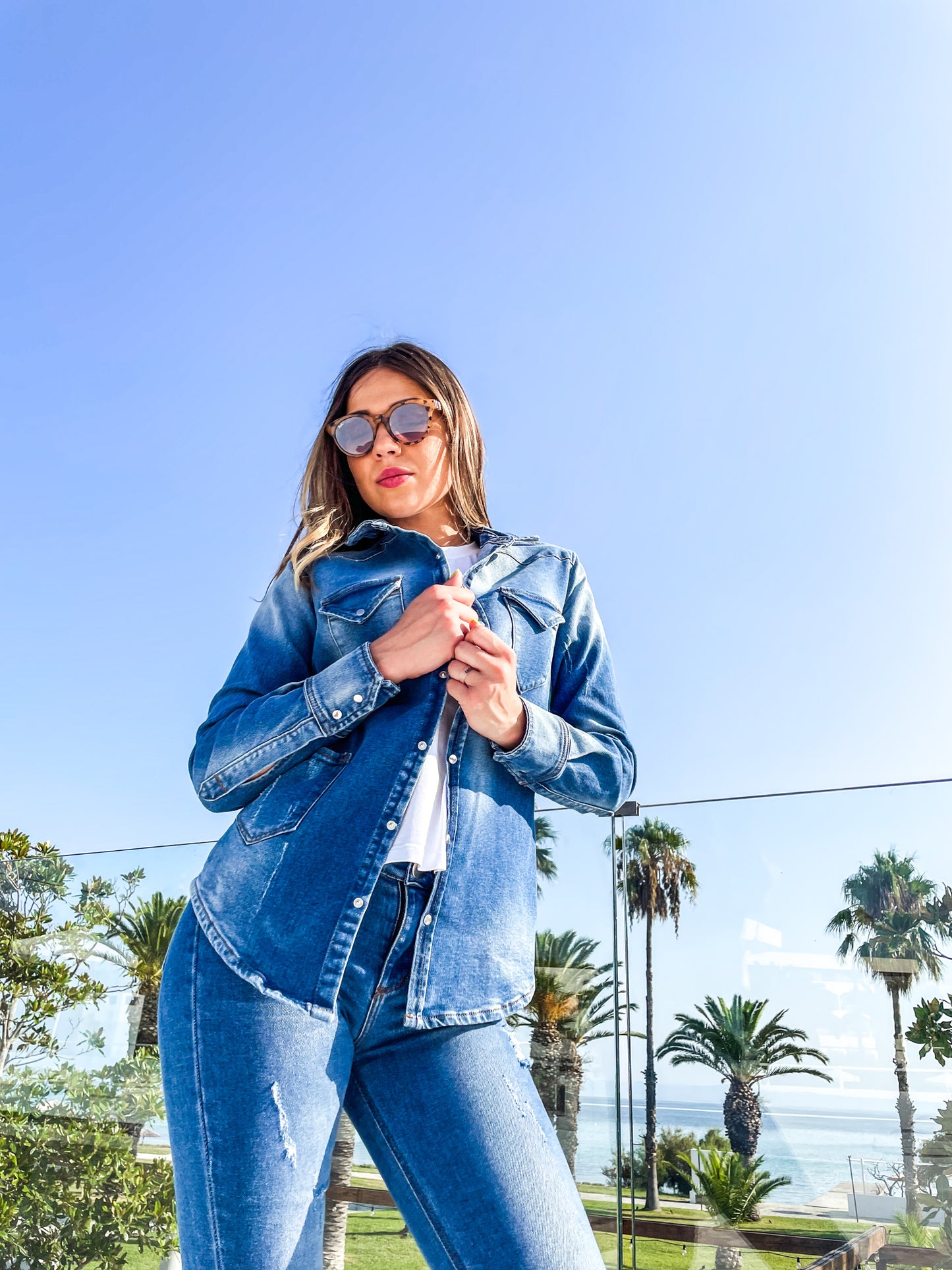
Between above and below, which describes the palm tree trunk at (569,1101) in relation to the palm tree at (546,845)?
below

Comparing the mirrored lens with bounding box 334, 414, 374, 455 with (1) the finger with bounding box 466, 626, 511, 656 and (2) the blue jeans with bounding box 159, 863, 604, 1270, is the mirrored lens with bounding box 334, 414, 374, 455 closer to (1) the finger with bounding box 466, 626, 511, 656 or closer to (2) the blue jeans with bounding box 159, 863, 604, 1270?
(1) the finger with bounding box 466, 626, 511, 656

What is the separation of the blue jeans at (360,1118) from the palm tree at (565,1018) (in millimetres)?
1731

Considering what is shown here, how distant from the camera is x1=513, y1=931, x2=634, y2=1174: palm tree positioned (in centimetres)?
262

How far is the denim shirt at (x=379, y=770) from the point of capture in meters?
0.97

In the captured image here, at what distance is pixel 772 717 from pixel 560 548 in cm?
2723

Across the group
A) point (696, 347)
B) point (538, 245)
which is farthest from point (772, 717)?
point (538, 245)

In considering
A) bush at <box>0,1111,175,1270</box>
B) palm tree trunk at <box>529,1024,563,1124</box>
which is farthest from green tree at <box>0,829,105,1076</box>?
palm tree trunk at <box>529,1024,563,1124</box>

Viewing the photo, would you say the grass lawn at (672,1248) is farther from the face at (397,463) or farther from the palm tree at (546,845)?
the face at (397,463)

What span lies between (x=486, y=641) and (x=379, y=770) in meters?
0.20

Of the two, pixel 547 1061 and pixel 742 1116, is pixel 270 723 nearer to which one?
pixel 547 1061

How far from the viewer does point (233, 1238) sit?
854 millimetres

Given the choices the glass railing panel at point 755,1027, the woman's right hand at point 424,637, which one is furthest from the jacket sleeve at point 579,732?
the glass railing panel at point 755,1027

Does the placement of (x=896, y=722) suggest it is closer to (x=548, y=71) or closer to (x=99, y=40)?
(x=548, y=71)

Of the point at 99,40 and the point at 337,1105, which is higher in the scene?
the point at 99,40
